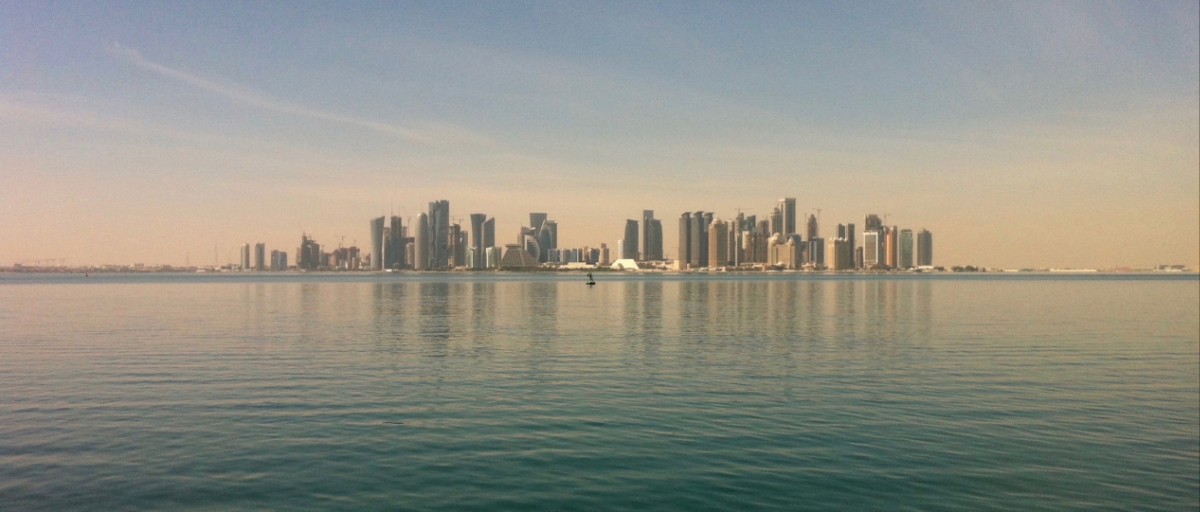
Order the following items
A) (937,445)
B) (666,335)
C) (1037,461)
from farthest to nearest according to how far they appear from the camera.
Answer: (666,335) < (937,445) < (1037,461)

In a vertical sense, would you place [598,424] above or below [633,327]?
below

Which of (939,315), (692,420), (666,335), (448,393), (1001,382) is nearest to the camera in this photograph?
(692,420)

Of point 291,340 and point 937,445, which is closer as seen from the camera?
point 937,445

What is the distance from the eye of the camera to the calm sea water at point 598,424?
2131 cm

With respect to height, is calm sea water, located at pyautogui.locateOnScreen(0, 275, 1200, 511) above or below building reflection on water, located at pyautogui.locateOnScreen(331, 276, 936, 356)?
below

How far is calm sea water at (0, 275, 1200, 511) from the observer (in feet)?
69.9

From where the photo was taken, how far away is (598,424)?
2975 centimetres

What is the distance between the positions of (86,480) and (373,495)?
8443 millimetres

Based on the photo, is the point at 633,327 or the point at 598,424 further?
the point at 633,327

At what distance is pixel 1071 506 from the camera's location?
821 inches

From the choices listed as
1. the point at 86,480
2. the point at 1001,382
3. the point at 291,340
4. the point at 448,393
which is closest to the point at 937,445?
the point at 1001,382

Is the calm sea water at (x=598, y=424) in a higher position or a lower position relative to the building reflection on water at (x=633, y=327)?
lower

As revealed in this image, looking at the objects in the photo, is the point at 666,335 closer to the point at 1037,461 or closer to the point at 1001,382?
the point at 1001,382

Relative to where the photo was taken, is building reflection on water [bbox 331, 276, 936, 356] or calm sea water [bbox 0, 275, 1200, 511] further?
building reflection on water [bbox 331, 276, 936, 356]
